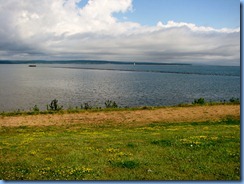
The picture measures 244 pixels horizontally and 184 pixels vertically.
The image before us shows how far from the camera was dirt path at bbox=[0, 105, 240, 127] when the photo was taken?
4041 centimetres

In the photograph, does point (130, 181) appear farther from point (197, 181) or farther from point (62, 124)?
point (62, 124)

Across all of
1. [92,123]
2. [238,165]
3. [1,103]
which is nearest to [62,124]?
[92,123]

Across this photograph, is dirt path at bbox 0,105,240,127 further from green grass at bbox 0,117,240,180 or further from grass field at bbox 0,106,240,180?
green grass at bbox 0,117,240,180

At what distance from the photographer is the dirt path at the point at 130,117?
133 ft

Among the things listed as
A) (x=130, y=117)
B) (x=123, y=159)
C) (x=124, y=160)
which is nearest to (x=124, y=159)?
(x=123, y=159)

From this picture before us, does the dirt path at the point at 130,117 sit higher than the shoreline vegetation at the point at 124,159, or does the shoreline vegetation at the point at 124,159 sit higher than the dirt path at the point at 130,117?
the shoreline vegetation at the point at 124,159

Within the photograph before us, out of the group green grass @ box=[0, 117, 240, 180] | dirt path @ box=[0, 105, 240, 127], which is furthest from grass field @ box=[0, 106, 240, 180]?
dirt path @ box=[0, 105, 240, 127]

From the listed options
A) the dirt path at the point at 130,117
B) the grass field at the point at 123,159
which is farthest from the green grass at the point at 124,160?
the dirt path at the point at 130,117

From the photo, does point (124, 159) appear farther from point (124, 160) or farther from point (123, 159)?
point (124, 160)

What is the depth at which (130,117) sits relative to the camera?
4316 cm

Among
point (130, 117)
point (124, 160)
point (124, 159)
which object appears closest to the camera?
point (124, 160)

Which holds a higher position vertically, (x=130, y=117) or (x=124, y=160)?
(x=124, y=160)

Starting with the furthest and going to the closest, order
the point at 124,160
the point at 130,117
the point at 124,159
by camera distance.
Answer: the point at 130,117 < the point at 124,159 < the point at 124,160

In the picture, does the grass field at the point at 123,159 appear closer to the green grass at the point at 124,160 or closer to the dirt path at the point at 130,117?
the green grass at the point at 124,160
